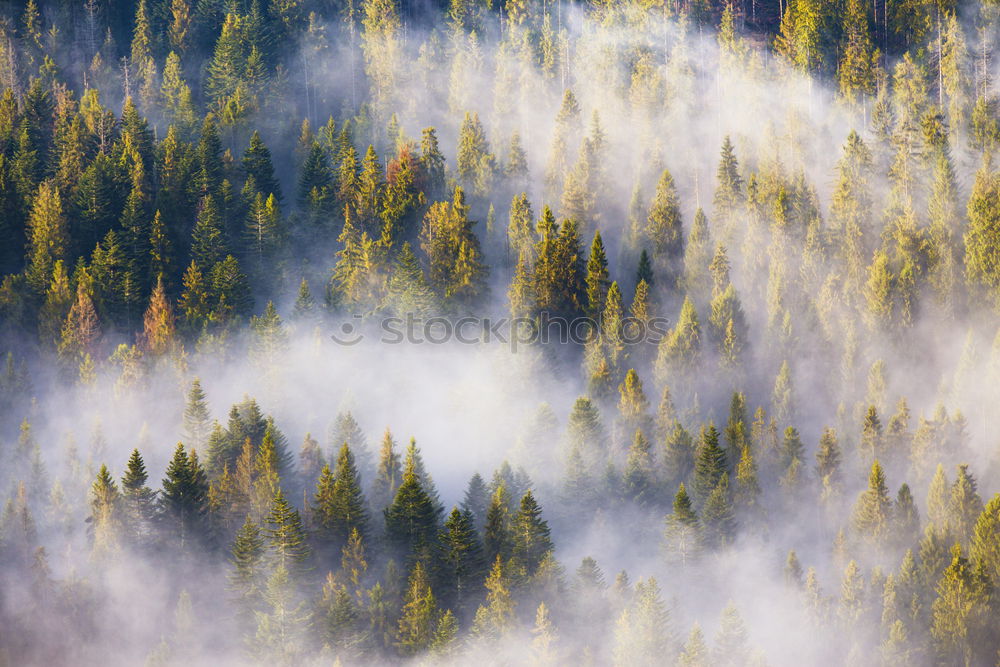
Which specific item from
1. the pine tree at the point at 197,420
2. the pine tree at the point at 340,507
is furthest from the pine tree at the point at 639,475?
the pine tree at the point at 197,420

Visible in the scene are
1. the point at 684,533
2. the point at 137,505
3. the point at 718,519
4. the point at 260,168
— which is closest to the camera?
the point at 137,505

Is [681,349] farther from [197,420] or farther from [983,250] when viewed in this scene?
[197,420]

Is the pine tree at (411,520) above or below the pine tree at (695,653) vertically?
above

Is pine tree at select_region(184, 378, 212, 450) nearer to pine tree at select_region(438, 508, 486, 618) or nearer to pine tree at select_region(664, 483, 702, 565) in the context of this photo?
pine tree at select_region(438, 508, 486, 618)

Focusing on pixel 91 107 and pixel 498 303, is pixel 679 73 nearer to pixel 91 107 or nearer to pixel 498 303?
pixel 498 303

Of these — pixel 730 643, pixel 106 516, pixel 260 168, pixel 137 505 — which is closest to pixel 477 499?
pixel 730 643

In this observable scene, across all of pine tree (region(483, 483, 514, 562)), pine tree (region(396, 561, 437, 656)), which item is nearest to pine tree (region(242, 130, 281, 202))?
pine tree (region(483, 483, 514, 562))

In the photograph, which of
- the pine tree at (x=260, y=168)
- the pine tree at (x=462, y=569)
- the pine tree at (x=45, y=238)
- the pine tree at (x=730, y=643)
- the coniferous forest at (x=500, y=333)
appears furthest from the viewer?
the pine tree at (x=260, y=168)

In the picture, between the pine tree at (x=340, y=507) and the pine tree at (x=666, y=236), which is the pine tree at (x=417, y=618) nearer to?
the pine tree at (x=340, y=507)

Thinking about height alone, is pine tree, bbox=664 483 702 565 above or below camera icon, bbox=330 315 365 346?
below
